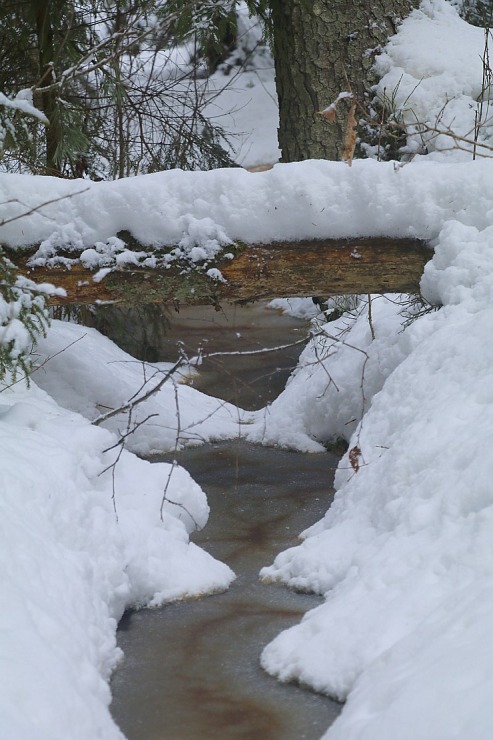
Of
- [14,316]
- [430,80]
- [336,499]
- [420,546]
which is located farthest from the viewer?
[430,80]

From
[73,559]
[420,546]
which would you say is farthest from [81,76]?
[420,546]

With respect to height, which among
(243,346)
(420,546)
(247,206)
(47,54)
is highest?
(47,54)

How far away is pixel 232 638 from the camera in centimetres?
294

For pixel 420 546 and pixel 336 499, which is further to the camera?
pixel 336 499

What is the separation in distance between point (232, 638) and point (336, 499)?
0.90m

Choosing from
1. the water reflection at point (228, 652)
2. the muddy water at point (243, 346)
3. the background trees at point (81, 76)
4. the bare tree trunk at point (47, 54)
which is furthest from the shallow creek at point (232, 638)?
the bare tree trunk at point (47, 54)

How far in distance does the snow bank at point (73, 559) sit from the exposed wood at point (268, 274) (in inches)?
23.2

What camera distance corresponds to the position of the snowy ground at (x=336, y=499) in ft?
6.93

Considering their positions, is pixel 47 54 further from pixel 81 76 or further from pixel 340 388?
pixel 340 388

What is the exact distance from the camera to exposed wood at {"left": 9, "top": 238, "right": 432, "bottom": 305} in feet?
13.5

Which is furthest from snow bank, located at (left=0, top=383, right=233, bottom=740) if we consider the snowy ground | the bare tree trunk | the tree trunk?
the tree trunk

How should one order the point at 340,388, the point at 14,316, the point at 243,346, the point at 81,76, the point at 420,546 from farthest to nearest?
the point at 243,346 < the point at 81,76 < the point at 340,388 < the point at 14,316 < the point at 420,546

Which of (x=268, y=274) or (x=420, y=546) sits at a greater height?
(x=268, y=274)

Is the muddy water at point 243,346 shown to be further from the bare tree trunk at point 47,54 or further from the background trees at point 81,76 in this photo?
the bare tree trunk at point 47,54
